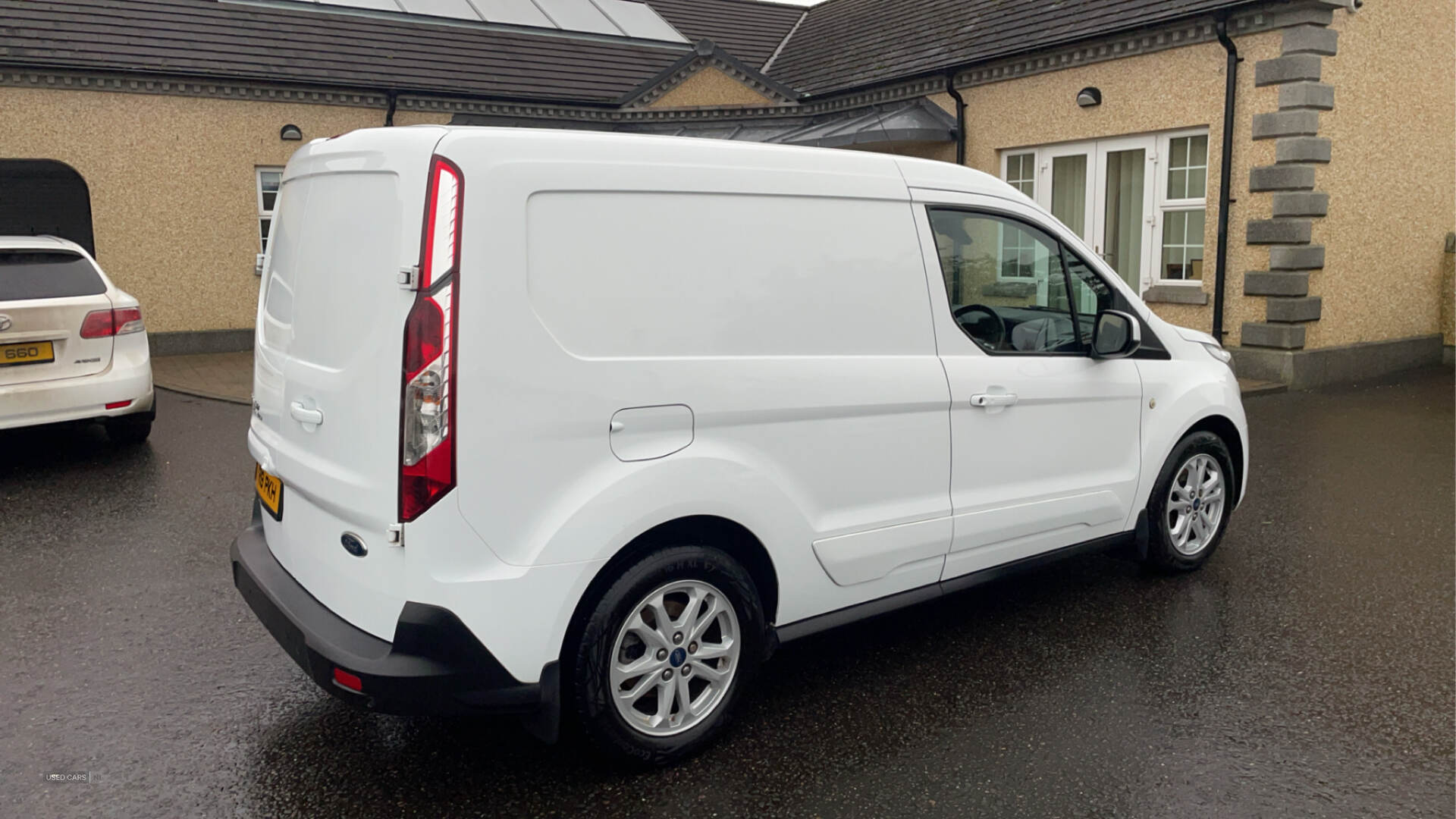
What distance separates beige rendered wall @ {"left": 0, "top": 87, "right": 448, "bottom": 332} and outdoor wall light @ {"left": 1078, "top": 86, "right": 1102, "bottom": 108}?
1052 centimetres

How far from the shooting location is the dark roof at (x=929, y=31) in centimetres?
1298

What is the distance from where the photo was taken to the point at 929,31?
55.1 feet

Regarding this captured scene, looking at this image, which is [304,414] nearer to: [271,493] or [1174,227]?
[271,493]

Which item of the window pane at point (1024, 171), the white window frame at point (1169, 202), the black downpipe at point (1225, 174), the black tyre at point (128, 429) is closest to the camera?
the black tyre at point (128, 429)

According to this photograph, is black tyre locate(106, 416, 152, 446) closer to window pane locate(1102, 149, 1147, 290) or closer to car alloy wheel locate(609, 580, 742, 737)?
car alloy wheel locate(609, 580, 742, 737)

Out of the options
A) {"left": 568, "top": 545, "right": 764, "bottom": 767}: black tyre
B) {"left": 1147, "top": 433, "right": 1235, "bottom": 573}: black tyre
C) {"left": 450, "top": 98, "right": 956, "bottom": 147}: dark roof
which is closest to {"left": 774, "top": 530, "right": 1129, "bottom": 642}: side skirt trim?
{"left": 1147, "top": 433, "right": 1235, "bottom": 573}: black tyre

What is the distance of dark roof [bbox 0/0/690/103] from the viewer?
14609 mm

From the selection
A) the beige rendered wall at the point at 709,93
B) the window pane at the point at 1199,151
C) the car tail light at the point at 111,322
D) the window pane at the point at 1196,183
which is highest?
the beige rendered wall at the point at 709,93

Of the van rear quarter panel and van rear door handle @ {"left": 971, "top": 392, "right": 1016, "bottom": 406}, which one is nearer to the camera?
the van rear quarter panel

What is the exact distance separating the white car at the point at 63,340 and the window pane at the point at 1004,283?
586 centimetres

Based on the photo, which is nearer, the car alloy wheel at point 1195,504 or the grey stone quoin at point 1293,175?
the car alloy wheel at point 1195,504

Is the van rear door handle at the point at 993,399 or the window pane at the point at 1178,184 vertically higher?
the window pane at the point at 1178,184

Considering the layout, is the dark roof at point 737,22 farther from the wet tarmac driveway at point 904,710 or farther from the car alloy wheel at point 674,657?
the car alloy wheel at point 674,657

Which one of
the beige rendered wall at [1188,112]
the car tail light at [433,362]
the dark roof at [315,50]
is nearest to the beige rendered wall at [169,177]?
the dark roof at [315,50]
